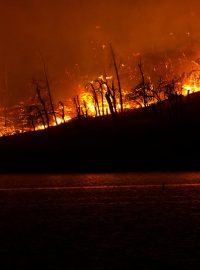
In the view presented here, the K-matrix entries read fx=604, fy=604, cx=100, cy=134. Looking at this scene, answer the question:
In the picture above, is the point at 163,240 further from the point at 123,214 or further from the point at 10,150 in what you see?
the point at 10,150

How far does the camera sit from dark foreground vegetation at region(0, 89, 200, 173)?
72.1 metres

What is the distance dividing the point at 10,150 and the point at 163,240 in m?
76.4

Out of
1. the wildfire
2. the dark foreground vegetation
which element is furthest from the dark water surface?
the wildfire

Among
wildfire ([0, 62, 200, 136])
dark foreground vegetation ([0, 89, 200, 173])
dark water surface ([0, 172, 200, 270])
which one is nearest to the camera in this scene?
dark water surface ([0, 172, 200, 270])

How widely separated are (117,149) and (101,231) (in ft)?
200

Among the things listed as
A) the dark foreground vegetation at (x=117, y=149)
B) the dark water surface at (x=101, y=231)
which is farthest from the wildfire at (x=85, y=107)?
the dark water surface at (x=101, y=231)

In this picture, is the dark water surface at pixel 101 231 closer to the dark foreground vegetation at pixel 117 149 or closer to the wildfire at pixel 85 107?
the dark foreground vegetation at pixel 117 149

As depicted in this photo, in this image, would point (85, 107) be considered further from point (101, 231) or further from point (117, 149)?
point (101, 231)

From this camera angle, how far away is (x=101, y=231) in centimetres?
2083

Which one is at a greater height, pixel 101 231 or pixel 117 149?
pixel 117 149

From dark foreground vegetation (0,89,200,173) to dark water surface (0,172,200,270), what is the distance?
3613cm

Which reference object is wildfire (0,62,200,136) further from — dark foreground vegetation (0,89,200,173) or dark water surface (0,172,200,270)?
dark water surface (0,172,200,270)

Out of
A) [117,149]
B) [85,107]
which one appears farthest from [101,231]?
[85,107]

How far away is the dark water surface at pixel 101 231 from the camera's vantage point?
16109 mm
